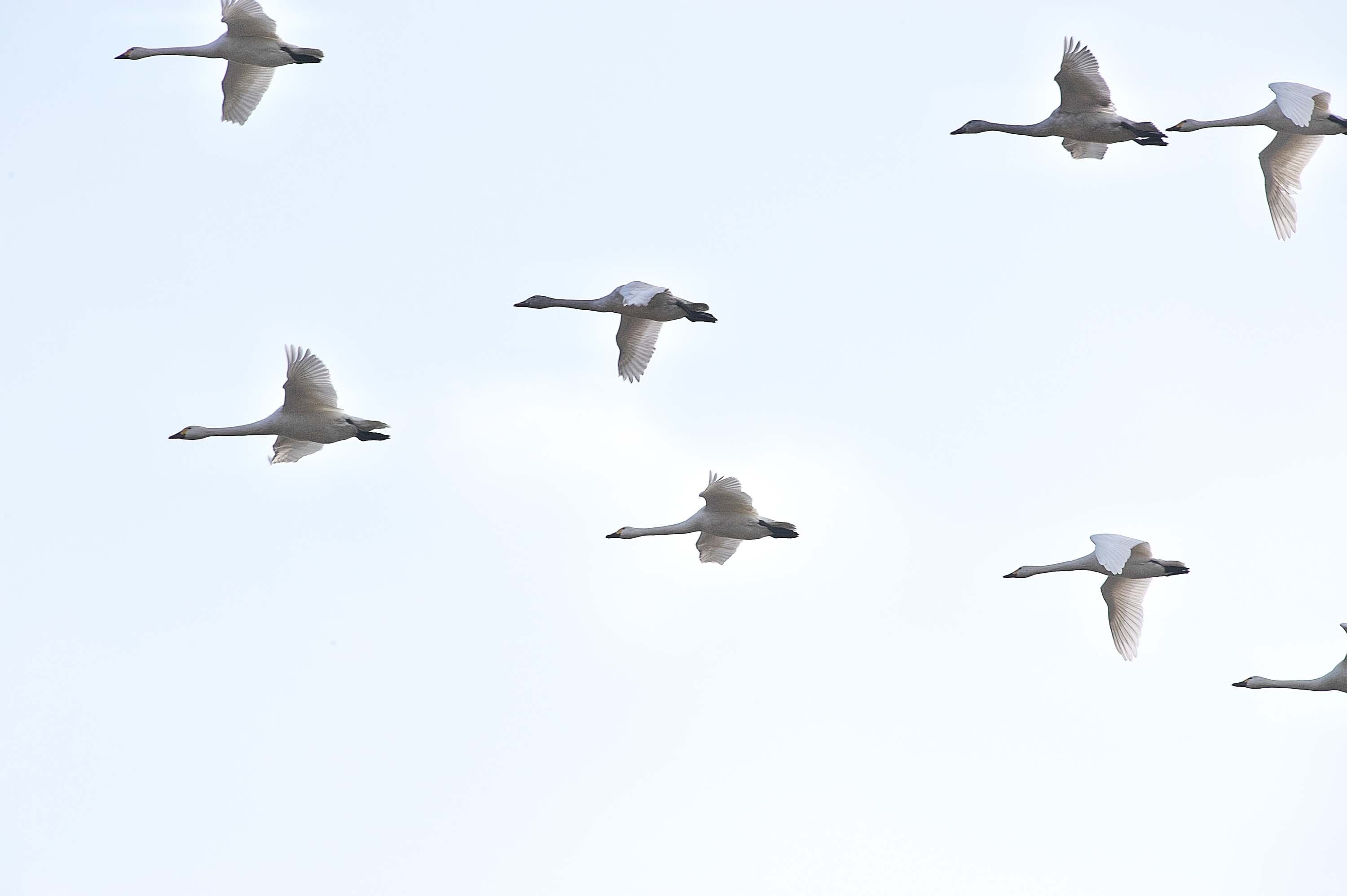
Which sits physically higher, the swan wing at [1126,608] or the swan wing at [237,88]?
the swan wing at [237,88]

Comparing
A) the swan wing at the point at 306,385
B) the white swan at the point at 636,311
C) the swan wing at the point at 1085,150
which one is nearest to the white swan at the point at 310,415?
the swan wing at the point at 306,385

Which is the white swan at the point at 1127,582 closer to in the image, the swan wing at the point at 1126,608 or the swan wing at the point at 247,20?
the swan wing at the point at 1126,608

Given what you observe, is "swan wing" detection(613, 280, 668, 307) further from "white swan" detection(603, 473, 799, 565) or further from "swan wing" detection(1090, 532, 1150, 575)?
"swan wing" detection(1090, 532, 1150, 575)

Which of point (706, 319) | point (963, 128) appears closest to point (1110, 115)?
point (963, 128)

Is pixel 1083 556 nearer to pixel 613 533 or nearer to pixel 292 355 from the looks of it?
pixel 613 533

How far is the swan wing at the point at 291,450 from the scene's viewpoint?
32375 millimetres

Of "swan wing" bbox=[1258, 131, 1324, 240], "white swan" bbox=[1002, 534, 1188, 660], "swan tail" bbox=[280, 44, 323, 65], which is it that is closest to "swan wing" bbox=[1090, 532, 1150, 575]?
"white swan" bbox=[1002, 534, 1188, 660]

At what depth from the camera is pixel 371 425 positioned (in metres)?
30.9

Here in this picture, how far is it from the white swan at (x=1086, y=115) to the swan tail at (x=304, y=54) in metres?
12.1

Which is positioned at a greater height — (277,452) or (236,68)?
(236,68)

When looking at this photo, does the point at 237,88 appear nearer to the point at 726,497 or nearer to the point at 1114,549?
the point at 726,497

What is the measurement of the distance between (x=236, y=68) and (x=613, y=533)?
10.5 m

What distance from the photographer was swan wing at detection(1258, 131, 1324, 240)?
3638 centimetres

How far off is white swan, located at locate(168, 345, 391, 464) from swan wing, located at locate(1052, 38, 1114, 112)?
1237 cm
